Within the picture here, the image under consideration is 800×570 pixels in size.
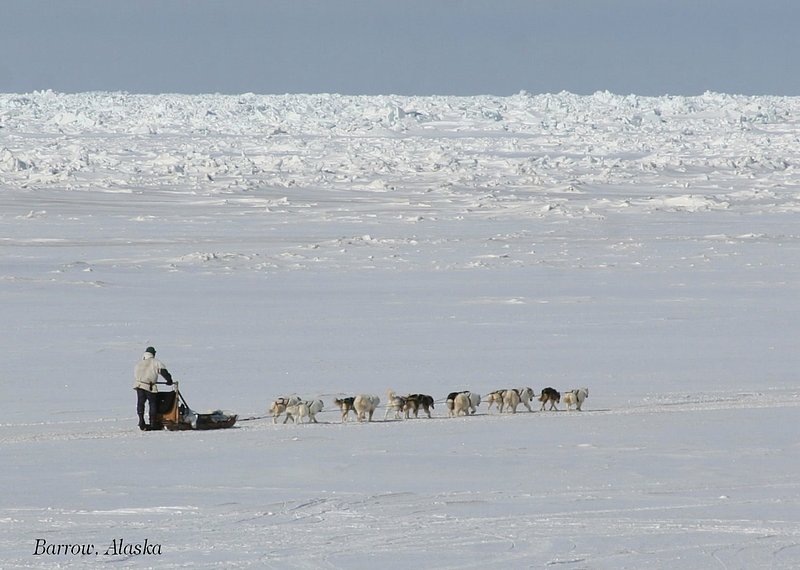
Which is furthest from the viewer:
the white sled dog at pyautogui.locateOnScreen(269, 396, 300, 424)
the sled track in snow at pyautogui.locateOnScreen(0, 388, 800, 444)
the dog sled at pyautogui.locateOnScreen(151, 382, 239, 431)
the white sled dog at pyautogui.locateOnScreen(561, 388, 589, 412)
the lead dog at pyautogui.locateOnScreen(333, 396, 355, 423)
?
the white sled dog at pyautogui.locateOnScreen(561, 388, 589, 412)

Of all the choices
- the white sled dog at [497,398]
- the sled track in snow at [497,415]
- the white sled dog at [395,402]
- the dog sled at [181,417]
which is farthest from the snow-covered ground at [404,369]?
the white sled dog at [395,402]

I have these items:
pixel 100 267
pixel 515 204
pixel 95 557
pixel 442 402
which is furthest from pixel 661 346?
pixel 515 204

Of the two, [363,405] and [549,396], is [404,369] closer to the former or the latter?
[549,396]

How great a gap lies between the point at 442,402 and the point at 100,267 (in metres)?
A: 12.1

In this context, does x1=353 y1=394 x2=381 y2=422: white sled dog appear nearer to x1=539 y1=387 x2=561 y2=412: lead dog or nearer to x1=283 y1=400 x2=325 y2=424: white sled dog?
x1=283 y1=400 x2=325 y2=424: white sled dog

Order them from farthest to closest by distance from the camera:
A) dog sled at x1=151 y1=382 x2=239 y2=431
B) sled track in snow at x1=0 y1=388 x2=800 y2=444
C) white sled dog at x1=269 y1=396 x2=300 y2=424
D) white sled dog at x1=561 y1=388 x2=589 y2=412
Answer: white sled dog at x1=561 y1=388 x2=589 y2=412 → white sled dog at x1=269 y1=396 x2=300 y2=424 → dog sled at x1=151 y1=382 x2=239 y2=431 → sled track in snow at x1=0 y1=388 x2=800 y2=444

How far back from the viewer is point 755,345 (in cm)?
1291

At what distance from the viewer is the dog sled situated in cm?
809

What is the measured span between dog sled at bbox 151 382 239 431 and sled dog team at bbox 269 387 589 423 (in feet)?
1.28

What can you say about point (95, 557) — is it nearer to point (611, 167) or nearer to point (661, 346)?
point (661, 346)

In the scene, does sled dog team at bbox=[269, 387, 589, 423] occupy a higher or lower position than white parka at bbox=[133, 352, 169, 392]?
lower

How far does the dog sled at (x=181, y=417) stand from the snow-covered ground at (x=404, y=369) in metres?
0.16

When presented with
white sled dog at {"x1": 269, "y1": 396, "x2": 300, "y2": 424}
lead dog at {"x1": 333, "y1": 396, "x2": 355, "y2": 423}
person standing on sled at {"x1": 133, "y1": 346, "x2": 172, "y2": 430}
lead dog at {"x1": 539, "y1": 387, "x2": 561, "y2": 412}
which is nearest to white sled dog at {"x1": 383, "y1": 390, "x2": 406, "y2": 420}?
lead dog at {"x1": 333, "y1": 396, "x2": 355, "y2": 423}

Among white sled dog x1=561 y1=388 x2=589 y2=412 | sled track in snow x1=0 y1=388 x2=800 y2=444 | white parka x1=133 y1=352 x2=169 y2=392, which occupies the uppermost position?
white parka x1=133 y1=352 x2=169 y2=392
